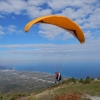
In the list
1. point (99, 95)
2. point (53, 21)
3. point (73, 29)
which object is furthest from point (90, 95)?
point (53, 21)

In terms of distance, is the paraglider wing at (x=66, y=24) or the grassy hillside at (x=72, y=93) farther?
the grassy hillside at (x=72, y=93)

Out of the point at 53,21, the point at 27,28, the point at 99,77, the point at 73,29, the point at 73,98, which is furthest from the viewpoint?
the point at 99,77

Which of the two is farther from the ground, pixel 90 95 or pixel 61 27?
pixel 61 27

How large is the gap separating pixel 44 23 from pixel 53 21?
0.42m

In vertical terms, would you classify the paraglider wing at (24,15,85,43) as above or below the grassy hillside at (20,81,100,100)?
above

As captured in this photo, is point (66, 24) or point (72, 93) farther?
point (72, 93)

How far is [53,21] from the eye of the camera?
839 cm

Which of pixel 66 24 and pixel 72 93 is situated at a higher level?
pixel 66 24

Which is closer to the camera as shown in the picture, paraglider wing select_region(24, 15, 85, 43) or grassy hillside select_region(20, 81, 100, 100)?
paraglider wing select_region(24, 15, 85, 43)

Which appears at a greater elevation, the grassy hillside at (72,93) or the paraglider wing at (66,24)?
the paraglider wing at (66,24)

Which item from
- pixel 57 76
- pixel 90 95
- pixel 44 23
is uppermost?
pixel 44 23

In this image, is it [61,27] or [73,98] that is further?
[73,98]

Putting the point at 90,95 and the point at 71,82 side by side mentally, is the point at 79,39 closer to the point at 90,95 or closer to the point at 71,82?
the point at 90,95

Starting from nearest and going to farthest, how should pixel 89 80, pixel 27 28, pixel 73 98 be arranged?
pixel 27 28, pixel 73 98, pixel 89 80
